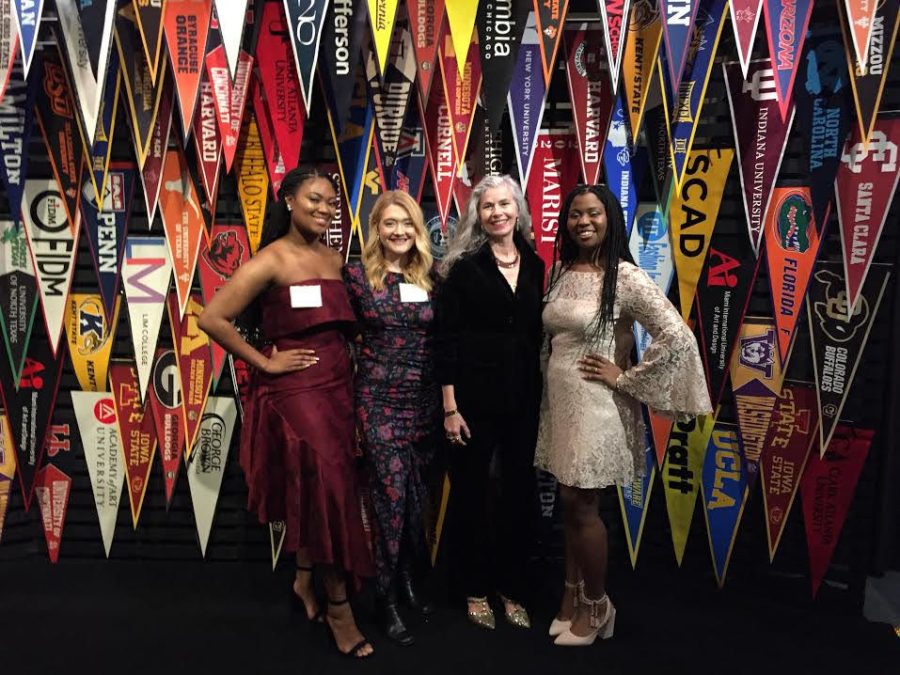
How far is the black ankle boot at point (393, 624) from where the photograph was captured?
76.5 inches

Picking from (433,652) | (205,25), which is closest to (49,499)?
(433,652)

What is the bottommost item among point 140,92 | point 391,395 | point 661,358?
point 391,395

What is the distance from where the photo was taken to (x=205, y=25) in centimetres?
210

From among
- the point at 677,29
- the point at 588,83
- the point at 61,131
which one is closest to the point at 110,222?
the point at 61,131

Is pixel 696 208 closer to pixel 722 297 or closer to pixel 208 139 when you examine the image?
pixel 722 297

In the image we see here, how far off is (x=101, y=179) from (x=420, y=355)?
60.2 inches

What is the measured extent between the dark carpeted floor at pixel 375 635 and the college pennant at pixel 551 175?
1.42 metres

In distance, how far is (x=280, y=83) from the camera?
2215mm

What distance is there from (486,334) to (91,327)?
1.72m

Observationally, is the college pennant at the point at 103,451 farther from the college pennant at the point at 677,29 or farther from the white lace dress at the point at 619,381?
the college pennant at the point at 677,29

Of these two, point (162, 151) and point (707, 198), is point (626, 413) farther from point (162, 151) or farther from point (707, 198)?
point (162, 151)


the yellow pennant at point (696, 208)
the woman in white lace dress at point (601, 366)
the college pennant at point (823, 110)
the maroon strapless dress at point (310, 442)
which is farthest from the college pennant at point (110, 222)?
the college pennant at point (823, 110)

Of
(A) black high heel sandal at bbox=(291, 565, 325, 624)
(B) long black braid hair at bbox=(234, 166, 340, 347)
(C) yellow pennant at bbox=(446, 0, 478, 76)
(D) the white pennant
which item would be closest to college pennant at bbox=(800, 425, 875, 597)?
(A) black high heel sandal at bbox=(291, 565, 325, 624)

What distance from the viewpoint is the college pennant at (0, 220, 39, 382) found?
235 centimetres
